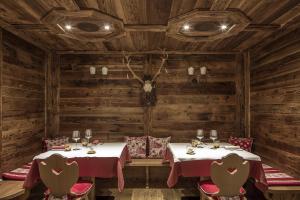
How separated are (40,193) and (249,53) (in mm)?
4808

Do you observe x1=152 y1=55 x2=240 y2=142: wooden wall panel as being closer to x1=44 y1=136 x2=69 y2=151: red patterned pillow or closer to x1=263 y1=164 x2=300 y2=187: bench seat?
x1=263 y1=164 x2=300 y2=187: bench seat

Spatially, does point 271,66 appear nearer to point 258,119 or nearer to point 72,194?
point 258,119

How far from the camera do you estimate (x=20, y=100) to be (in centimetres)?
407

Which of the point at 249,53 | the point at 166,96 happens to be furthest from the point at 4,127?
the point at 249,53

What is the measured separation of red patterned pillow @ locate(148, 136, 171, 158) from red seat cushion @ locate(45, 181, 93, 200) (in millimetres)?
1776

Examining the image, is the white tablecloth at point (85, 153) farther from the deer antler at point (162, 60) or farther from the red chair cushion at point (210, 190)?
the deer antler at point (162, 60)

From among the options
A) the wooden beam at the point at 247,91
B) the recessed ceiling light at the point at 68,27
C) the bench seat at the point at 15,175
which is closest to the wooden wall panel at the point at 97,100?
the bench seat at the point at 15,175

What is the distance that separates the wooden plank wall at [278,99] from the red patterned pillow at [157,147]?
5.92 ft

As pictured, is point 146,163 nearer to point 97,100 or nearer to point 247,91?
point 97,100

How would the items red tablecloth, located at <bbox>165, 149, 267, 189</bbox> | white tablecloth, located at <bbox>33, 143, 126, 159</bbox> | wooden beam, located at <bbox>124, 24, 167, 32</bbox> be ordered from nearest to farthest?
red tablecloth, located at <bbox>165, 149, 267, 189</bbox> → white tablecloth, located at <bbox>33, 143, 126, 159</bbox> → wooden beam, located at <bbox>124, 24, 167, 32</bbox>

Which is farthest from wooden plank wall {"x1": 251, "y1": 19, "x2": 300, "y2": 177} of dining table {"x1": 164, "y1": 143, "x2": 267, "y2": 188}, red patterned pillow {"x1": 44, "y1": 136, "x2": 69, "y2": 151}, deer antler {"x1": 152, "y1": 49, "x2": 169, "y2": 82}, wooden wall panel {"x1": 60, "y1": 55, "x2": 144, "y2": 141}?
red patterned pillow {"x1": 44, "y1": 136, "x2": 69, "y2": 151}

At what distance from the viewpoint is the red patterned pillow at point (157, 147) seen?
4.77m

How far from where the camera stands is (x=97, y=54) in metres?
5.23

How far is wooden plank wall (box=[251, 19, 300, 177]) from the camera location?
3.53 meters
